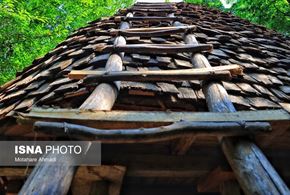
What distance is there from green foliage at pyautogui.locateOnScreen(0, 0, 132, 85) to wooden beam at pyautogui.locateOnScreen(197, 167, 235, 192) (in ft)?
16.0

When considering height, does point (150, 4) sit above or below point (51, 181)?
above

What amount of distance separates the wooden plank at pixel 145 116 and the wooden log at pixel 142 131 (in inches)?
2.8

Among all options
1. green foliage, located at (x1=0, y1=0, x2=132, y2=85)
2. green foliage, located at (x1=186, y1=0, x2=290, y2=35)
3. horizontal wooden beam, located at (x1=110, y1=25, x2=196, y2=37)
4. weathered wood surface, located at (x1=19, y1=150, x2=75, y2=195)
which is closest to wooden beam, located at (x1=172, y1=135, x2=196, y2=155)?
weathered wood surface, located at (x1=19, y1=150, x2=75, y2=195)

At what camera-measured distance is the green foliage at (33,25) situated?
6484 millimetres

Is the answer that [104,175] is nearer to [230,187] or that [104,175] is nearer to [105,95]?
[105,95]

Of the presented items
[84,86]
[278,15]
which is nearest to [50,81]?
[84,86]

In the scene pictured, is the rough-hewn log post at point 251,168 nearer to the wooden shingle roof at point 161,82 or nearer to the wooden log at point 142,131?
the wooden log at point 142,131

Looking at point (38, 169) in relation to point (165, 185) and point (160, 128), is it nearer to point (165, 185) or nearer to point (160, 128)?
point (160, 128)

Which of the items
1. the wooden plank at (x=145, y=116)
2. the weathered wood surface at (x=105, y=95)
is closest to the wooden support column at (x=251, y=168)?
the wooden plank at (x=145, y=116)

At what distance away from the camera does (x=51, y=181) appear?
52.7 inches

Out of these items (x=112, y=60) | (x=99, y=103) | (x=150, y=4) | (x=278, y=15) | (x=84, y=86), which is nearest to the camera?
(x=99, y=103)

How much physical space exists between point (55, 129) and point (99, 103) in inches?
15.6

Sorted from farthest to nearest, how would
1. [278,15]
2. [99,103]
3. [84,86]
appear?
[278,15], [84,86], [99,103]

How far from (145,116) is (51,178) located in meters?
0.56
